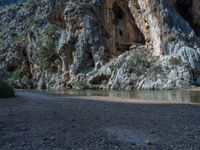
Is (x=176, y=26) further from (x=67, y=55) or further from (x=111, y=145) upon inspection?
(x=111, y=145)

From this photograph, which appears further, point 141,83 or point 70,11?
point 70,11

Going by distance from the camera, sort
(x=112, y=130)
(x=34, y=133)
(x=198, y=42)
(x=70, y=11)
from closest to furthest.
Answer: (x=34, y=133), (x=112, y=130), (x=198, y=42), (x=70, y=11)

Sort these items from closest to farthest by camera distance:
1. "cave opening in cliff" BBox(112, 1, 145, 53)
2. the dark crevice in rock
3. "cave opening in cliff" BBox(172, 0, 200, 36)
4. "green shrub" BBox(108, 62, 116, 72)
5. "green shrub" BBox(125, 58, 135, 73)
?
1. "green shrub" BBox(125, 58, 135, 73)
2. "green shrub" BBox(108, 62, 116, 72)
3. "cave opening in cliff" BBox(172, 0, 200, 36)
4. "cave opening in cliff" BBox(112, 1, 145, 53)
5. the dark crevice in rock

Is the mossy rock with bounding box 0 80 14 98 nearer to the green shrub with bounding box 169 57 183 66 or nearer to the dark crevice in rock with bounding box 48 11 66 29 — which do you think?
the green shrub with bounding box 169 57 183 66

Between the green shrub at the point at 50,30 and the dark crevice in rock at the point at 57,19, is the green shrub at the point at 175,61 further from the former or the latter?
the green shrub at the point at 50,30

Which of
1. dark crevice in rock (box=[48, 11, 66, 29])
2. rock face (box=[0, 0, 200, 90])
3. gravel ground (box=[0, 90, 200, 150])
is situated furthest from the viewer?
dark crevice in rock (box=[48, 11, 66, 29])

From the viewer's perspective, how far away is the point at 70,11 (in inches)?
3361

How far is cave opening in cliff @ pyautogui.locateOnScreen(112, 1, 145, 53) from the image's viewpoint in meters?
82.9

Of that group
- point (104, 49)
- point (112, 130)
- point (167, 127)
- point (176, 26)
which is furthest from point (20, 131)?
point (104, 49)

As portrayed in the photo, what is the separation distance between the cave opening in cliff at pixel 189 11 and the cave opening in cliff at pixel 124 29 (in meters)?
11.0

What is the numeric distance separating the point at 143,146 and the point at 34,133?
3.69 meters

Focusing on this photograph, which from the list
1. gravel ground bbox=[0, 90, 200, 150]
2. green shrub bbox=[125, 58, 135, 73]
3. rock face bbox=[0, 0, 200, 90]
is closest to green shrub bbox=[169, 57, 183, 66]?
rock face bbox=[0, 0, 200, 90]

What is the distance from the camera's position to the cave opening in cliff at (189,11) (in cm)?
7578

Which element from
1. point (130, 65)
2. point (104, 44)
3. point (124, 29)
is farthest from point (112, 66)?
point (124, 29)
